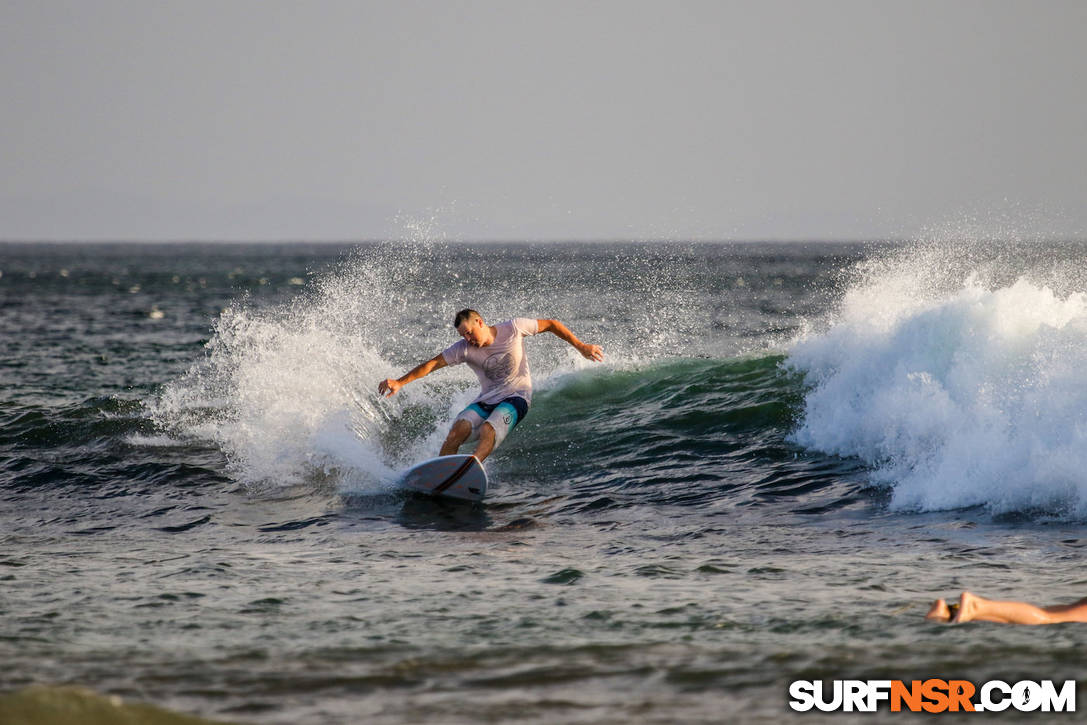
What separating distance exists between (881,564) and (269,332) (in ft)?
36.1

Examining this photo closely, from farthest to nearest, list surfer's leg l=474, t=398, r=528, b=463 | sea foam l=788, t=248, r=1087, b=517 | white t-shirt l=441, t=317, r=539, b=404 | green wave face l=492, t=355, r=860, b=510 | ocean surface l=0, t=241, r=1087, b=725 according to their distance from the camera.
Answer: white t-shirt l=441, t=317, r=539, b=404 < surfer's leg l=474, t=398, r=528, b=463 < green wave face l=492, t=355, r=860, b=510 < sea foam l=788, t=248, r=1087, b=517 < ocean surface l=0, t=241, r=1087, b=725

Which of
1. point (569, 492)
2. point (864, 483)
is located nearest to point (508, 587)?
point (569, 492)

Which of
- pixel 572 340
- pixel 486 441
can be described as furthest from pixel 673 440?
pixel 486 441

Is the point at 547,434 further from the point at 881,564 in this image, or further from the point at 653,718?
the point at 653,718

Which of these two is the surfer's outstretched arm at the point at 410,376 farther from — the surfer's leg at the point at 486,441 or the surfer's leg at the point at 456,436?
the surfer's leg at the point at 486,441

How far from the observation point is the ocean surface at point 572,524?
6250 mm

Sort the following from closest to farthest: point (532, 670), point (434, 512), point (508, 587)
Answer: point (532, 670) → point (508, 587) → point (434, 512)

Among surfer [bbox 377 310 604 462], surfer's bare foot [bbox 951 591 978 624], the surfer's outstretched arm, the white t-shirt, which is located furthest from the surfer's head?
surfer's bare foot [bbox 951 591 978 624]

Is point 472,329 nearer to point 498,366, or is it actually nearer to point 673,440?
point 498,366

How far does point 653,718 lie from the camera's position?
18.1ft

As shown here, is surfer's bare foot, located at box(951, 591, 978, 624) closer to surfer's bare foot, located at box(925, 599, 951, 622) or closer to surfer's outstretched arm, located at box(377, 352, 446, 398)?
surfer's bare foot, located at box(925, 599, 951, 622)

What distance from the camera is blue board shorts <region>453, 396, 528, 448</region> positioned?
12.6m

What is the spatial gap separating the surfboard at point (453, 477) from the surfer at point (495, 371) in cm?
38

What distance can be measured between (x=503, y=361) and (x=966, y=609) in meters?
7.22
